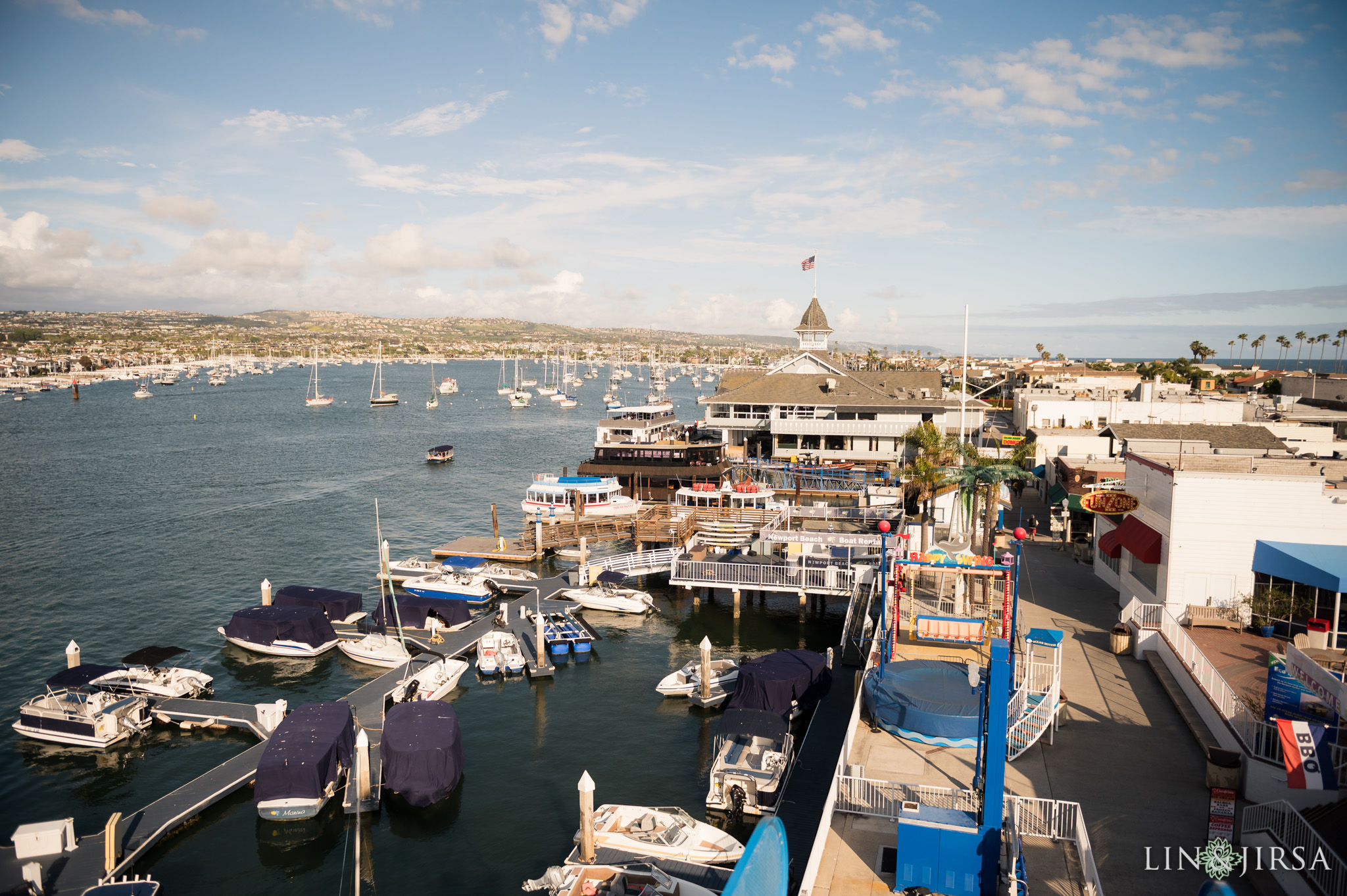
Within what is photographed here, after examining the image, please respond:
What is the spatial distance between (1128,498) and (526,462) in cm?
6985

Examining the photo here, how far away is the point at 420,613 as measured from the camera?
36469 mm

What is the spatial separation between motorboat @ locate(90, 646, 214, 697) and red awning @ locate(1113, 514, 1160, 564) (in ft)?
115

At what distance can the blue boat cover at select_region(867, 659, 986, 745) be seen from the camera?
19.1 m

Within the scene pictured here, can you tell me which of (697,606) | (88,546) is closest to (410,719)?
(697,606)

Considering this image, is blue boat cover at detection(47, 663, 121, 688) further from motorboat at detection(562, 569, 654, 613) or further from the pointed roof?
the pointed roof

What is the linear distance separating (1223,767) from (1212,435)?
34184 millimetres

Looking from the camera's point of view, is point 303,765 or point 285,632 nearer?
point 303,765

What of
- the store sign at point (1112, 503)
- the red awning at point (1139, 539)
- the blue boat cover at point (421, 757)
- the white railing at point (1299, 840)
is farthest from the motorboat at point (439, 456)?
the white railing at point (1299, 840)

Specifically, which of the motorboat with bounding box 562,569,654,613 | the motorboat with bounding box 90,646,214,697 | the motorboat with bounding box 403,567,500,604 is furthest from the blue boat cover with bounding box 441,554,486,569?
the motorboat with bounding box 90,646,214,697

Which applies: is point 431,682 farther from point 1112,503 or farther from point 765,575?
point 1112,503

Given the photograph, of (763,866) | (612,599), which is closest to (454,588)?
(612,599)

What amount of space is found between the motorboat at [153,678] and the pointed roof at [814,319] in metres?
67.3

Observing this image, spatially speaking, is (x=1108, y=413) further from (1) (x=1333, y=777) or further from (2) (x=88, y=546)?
(2) (x=88, y=546)

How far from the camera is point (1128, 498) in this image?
2930 centimetres
